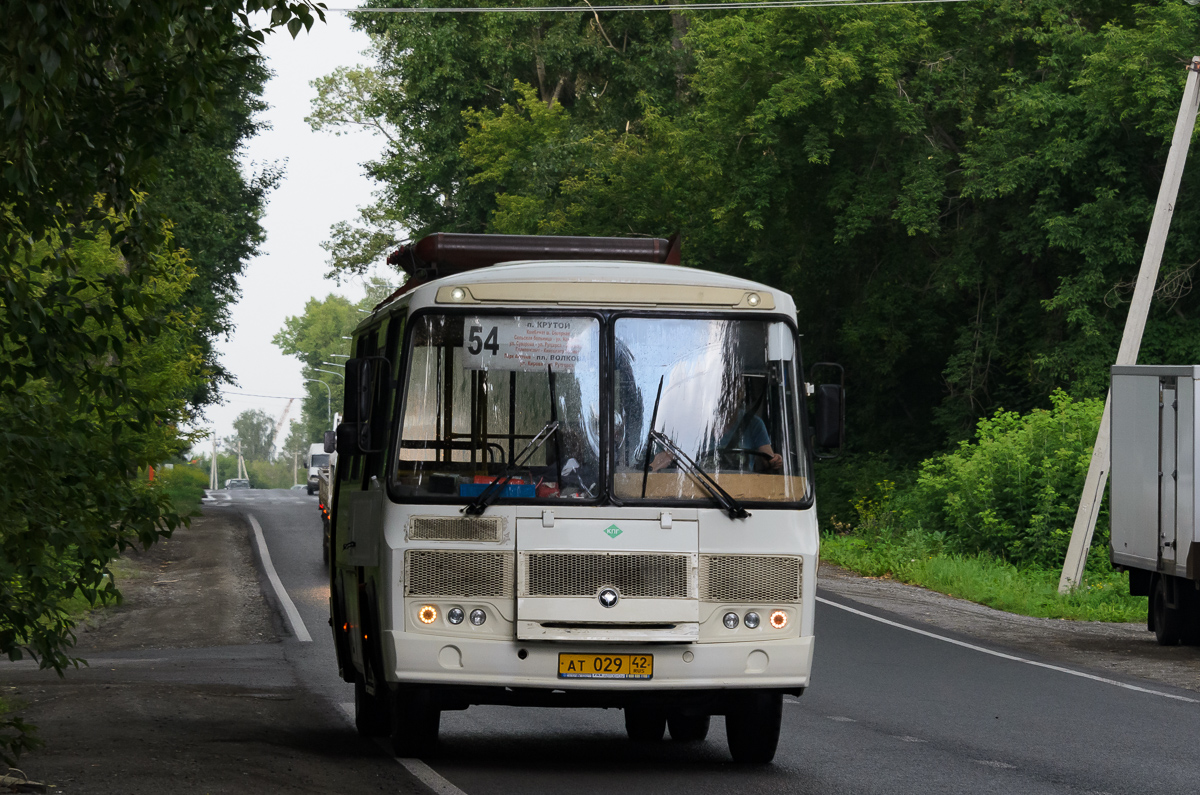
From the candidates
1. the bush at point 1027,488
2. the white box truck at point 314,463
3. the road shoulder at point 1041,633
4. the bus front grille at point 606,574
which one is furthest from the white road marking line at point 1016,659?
the white box truck at point 314,463

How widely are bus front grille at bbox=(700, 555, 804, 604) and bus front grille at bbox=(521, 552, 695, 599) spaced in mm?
128

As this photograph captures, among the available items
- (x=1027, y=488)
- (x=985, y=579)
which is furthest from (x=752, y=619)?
(x=1027, y=488)

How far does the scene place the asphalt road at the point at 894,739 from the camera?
9.61 m

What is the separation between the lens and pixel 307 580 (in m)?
28.9

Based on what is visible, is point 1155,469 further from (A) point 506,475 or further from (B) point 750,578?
(A) point 506,475

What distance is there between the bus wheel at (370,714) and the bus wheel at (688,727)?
75.5 inches

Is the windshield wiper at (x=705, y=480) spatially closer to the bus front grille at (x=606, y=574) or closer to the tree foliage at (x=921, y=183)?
the bus front grille at (x=606, y=574)

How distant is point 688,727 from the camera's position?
1159 cm

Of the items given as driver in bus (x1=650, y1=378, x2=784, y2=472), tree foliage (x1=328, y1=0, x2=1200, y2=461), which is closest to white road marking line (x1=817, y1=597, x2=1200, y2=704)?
driver in bus (x1=650, y1=378, x2=784, y2=472)

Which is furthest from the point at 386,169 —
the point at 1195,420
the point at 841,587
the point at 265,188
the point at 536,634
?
the point at 536,634

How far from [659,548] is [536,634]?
0.82 m

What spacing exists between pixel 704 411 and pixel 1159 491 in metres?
10.8

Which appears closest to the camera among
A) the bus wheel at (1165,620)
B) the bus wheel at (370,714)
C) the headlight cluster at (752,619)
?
the headlight cluster at (752,619)

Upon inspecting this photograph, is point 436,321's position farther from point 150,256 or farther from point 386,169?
point 386,169
